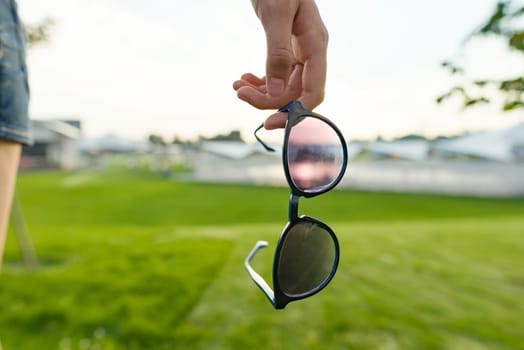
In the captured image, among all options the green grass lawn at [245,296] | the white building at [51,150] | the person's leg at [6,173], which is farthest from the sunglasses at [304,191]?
the white building at [51,150]

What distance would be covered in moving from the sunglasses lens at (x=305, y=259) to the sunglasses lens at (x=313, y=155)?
78 millimetres

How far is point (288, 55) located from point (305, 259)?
360 mm

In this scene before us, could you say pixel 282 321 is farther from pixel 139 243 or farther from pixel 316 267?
pixel 139 243

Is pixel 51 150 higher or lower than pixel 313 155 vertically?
lower

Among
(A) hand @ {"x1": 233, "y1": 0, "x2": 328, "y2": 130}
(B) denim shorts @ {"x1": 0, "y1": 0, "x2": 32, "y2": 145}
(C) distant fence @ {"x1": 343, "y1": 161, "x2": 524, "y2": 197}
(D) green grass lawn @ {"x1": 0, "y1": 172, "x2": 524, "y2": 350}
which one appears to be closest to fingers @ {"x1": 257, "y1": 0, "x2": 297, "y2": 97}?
(A) hand @ {"x1": 233, "y1": 0, "x2": 328, "y2": 130}

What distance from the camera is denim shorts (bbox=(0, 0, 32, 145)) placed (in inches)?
31.6

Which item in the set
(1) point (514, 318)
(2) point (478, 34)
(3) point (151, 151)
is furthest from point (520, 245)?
(3) point (151, 151)

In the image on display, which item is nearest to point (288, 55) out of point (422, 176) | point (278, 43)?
point (278, 43)

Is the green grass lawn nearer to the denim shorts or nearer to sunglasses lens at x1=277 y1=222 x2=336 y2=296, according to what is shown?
sunglasses lens at x1=277 y1=222 x2=336 y2=296

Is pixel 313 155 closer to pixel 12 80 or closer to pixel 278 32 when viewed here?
pixel 278 32

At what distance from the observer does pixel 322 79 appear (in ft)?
2.29

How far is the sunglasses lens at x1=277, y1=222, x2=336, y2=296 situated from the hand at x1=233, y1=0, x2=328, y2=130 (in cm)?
20

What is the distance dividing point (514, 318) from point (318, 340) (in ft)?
4.67

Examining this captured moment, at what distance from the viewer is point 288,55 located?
2.03 ft
